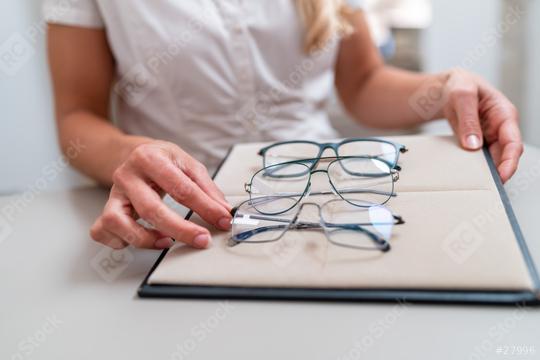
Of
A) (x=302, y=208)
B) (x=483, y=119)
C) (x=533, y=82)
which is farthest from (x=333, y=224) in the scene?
(x=533, y=82)

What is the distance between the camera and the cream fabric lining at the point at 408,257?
34 centimetres

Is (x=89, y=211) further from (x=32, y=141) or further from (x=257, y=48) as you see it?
(x=32, y=141)

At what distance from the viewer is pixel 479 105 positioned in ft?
1.95

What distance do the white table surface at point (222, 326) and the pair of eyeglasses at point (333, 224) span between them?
0.05 metres

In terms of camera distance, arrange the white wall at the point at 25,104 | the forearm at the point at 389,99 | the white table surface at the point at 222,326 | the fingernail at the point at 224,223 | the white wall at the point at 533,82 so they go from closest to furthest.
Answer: the white table surface at the point at 222,326 → the fingernail at the point at 224,223 → the forearm at the point at 389,99 → the white wall at the point at 25,104 → the white wall at the point at 533,82

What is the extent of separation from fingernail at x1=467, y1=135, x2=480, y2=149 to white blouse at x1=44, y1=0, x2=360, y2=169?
1.12 ft

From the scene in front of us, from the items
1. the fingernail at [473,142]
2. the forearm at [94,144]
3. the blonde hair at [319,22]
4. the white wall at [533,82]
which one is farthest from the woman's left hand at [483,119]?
the white wall at [533,82]

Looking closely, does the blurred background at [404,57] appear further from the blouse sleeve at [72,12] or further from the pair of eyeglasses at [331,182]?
the pair of eyeglasses at [331,182]

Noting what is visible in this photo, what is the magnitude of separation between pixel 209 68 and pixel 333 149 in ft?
0.91

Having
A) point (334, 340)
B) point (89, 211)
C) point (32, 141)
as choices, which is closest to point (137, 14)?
point (89, 211)

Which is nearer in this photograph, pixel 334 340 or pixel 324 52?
pixel 334 340

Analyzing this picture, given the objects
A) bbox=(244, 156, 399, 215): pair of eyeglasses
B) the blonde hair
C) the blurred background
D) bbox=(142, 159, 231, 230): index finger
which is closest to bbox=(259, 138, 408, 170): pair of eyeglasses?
bbox=(244, 156, 399, 215): pair of eyeglasses

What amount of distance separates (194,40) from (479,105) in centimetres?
38

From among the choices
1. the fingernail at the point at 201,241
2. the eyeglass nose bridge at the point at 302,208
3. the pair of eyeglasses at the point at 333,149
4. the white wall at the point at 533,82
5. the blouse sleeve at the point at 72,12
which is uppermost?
the blouse sleeve at the point at 72,12
